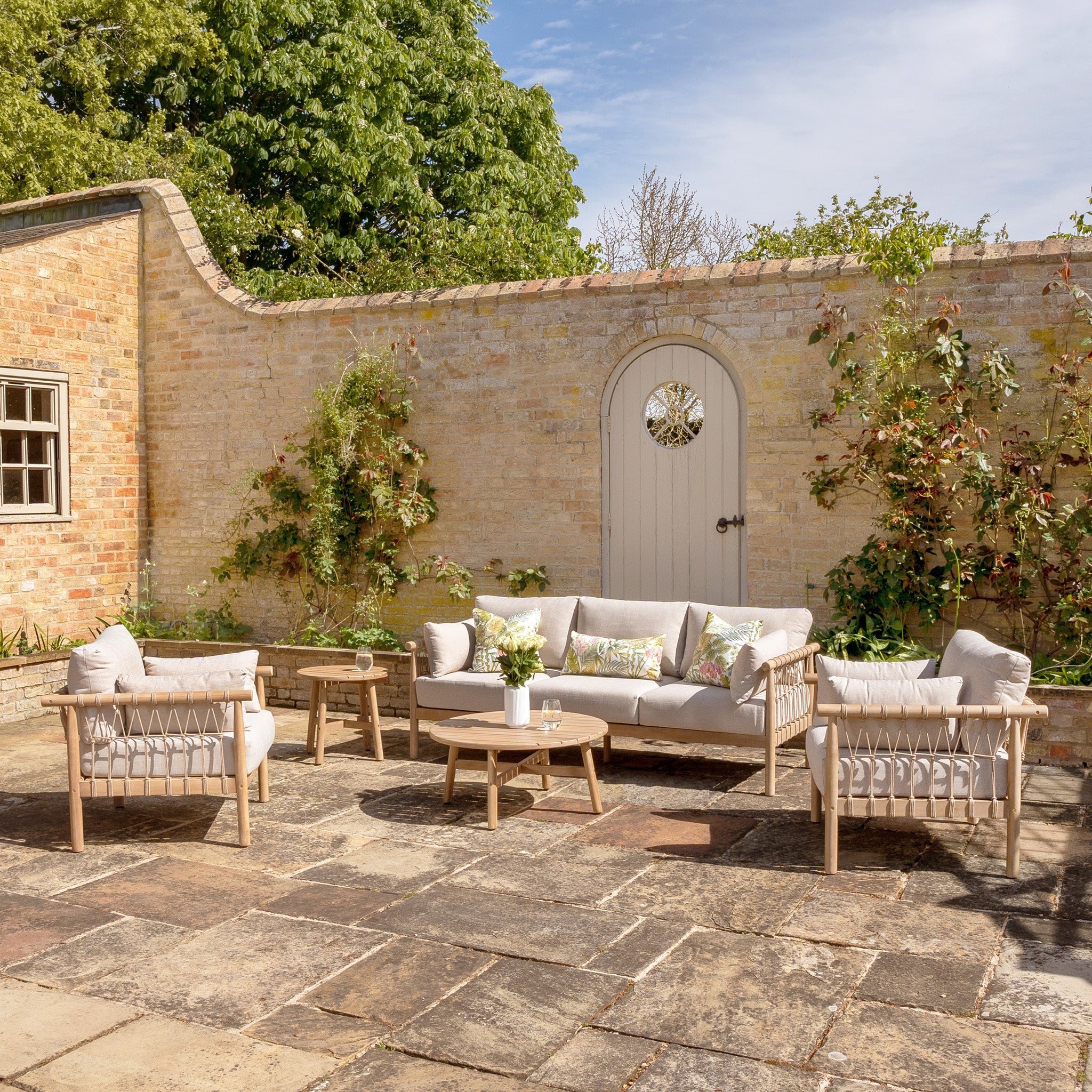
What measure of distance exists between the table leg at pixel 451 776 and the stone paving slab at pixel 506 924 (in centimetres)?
112

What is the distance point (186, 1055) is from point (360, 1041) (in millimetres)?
464

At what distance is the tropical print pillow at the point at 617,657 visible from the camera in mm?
6426

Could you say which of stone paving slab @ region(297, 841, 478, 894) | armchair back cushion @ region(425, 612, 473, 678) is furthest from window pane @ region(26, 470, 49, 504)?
stone paving slab @ region(297, 841, 478, 894)

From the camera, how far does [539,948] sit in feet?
12.2

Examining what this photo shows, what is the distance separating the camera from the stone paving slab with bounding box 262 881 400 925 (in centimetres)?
403

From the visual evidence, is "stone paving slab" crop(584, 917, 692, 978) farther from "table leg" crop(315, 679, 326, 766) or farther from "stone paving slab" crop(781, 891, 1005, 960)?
"table leg" crop(315, 679, 326, 766)

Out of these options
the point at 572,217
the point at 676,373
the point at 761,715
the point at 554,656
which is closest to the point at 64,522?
the point at 554,656

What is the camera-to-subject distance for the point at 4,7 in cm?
1194

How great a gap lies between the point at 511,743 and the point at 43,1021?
233 cm

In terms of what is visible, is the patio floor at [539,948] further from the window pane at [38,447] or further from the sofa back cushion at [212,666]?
the window pane at [38,447]

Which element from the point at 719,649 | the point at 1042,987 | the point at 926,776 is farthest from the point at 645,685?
the point at 1042,987

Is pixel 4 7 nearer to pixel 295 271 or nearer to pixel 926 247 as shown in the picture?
pixel 295 271


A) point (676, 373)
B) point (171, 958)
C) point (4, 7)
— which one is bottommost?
point (171, 958)

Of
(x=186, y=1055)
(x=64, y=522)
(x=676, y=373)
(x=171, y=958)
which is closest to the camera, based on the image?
(x=186, y=1055)
